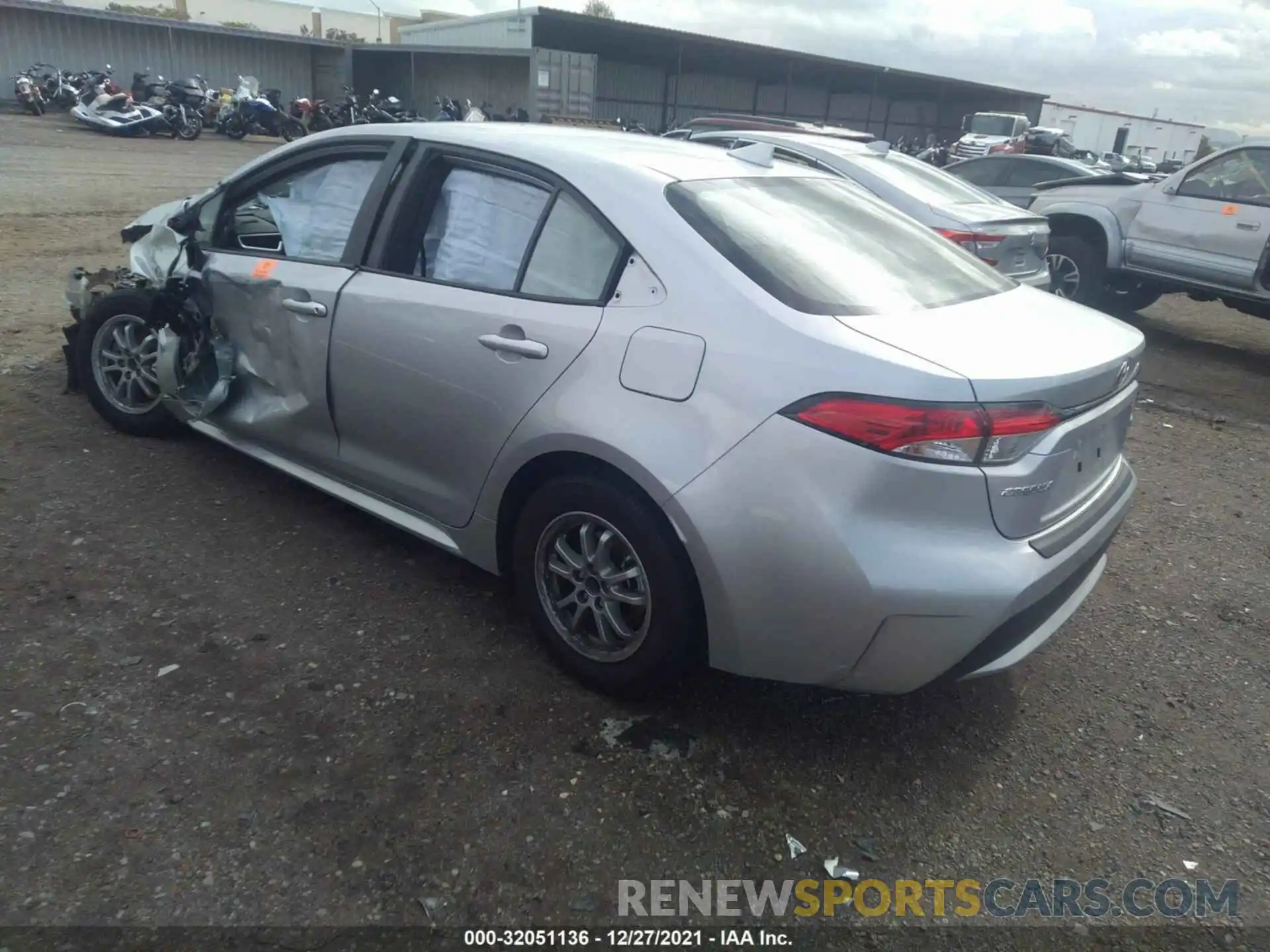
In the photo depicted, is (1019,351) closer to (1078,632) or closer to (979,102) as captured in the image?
(1078,632)

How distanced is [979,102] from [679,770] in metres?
49.4

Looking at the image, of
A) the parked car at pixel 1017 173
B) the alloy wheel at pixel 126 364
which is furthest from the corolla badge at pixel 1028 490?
the parked car at pixel 1017 173

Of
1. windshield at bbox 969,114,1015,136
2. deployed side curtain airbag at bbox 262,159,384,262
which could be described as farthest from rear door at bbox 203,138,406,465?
windshield at bbox 969,114,1015,136

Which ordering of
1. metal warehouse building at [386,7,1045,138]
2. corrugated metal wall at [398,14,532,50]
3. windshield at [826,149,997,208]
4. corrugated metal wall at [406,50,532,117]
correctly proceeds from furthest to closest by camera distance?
1. corrugated metal wall at [406,50,532,117]
2. corrugated metal wall at [398,14,532,50]
3. metal warehouse building at [386,7,1045,138]
4. windshield at [826,149,997,208]

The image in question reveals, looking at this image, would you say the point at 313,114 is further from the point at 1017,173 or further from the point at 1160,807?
the point at 1160,807

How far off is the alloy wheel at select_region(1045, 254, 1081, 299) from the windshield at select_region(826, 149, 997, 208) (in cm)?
179

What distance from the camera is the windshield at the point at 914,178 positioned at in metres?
6.79

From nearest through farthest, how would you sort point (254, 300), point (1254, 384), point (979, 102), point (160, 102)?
point (254, 300), point (1254, 384), point (160, 102), point (979, 102)

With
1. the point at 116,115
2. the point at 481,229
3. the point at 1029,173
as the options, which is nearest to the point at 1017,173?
the point at 1029,173

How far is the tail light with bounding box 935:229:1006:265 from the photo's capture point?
6383 millimetres

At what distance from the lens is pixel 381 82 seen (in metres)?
32.6

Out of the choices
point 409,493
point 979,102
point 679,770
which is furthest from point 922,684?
point 979,102

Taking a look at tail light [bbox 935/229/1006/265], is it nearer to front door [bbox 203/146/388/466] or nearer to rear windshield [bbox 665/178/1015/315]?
rear windshield [bbox 665/178/1015/315]

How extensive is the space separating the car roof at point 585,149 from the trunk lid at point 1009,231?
3.45m
